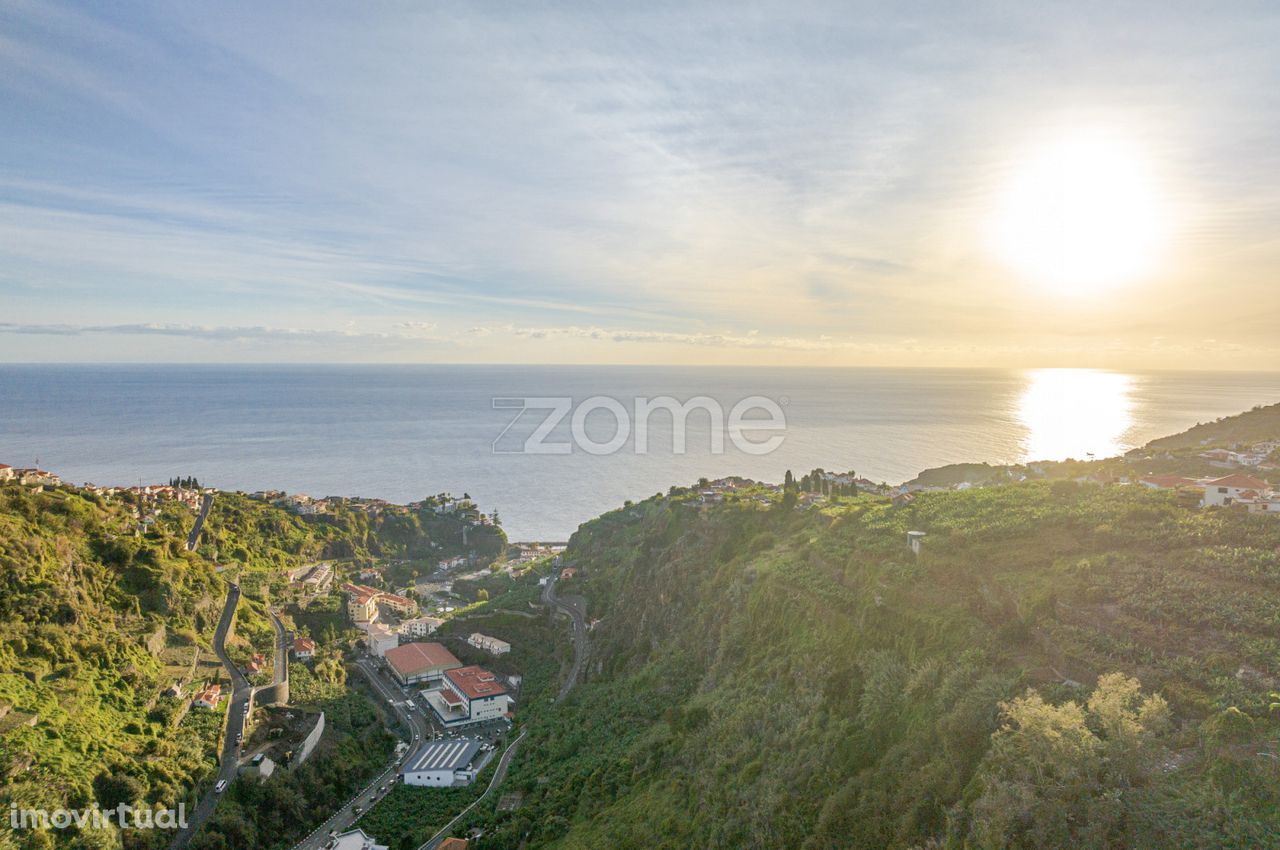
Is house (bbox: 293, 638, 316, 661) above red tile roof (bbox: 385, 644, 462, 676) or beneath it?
above

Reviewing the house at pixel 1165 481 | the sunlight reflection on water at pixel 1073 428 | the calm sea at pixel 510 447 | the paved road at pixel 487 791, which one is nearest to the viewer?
the paved road at pixel 487 791

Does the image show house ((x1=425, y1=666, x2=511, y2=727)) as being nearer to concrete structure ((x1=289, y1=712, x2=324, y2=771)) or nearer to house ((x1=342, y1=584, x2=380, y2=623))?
concrete structure ((x1=289, y1=712, x2=324, y2=771))

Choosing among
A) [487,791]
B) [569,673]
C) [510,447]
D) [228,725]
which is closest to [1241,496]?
[487,791]

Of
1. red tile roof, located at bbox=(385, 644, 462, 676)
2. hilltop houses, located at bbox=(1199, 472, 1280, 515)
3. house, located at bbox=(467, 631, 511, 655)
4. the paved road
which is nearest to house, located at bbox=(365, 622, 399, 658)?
red tile roof, located at bbox=(385, 644, 462, 676)

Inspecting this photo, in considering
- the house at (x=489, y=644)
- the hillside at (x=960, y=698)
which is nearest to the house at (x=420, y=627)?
the house at (x=489, y=644)

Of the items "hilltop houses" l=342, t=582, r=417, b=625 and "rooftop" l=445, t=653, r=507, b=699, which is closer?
"rooftop" l=445, t=653, r=507, b=699

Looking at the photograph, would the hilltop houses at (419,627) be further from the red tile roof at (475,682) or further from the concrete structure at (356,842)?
the concrete structure at (356,842)
